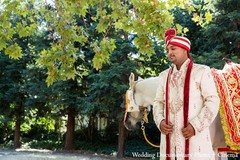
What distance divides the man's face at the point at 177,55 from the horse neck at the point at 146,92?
3.62 feet

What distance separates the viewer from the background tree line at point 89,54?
385 centimetres

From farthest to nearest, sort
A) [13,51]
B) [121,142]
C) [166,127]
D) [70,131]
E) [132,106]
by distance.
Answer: [70,131], [121,142], [13,51], [132,106], [166,127]

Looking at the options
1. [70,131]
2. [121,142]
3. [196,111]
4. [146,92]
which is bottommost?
[121,142]

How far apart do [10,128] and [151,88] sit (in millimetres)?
15178

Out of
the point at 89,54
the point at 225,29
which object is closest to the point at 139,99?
the point at 225,29

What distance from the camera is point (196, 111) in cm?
209

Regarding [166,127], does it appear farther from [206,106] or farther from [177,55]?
[177,55]

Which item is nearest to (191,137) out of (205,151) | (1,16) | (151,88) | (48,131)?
(205,151)

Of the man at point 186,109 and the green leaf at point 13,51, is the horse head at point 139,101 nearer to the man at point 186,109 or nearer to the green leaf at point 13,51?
the man at point 186,109

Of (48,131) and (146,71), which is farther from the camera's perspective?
(48,131)

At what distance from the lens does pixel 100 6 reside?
4.09 meters

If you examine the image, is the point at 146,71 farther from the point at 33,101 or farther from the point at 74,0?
the point at 74,0

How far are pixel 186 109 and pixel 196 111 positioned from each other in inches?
2.8


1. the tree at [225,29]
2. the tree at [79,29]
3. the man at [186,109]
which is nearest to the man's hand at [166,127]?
the man at [186,109]
